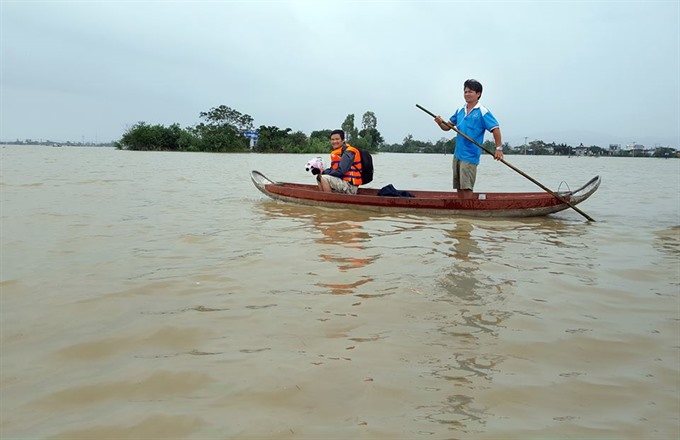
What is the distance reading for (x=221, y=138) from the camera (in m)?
63.1

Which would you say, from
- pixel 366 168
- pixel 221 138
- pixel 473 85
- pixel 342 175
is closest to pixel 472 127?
pixel 473 85

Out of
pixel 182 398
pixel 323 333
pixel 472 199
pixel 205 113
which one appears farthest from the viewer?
pixel 205 113

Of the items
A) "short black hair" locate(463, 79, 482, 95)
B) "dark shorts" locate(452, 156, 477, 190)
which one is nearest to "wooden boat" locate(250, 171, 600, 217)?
"dark shorts" locate(452, 156, 477, 190)

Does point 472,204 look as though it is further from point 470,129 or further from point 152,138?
point 152,138

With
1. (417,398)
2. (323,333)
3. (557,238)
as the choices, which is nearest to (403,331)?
(323,333)

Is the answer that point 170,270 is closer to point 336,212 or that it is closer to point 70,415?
point 70,415

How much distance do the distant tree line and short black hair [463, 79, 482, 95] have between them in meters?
55.3

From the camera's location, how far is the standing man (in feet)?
22.5

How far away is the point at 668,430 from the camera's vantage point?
177 centimetres

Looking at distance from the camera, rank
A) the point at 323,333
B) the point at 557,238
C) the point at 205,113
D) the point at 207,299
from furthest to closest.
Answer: the point at 205,113 < the point at 557,238 < the point at 207,299 < the point at 323,333

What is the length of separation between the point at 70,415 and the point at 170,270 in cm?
218

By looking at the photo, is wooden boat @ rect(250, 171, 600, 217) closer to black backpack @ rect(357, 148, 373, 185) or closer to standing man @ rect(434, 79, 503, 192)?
A: standing man @ rect(434, 79, 503, 192)

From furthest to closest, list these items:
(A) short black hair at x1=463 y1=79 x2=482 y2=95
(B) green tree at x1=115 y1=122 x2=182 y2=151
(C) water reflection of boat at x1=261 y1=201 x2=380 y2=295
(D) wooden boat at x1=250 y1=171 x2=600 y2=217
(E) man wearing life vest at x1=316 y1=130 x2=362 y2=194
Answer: (B) green tree at x1=115 y1=122 x2=182 y2=151, (E) man wearing life vest at x1=316 y1=130 x2=362 y2=194, (D) wooden boat at x1=250 y1=171 x2=600 y2=217, (A) short black hair at x1=463 y1=79 x2=482 y2=95, (C) water reflection of boat at x1=261 y1=201 x2=380 y2=295

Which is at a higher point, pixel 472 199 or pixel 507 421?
pixel 472 199
